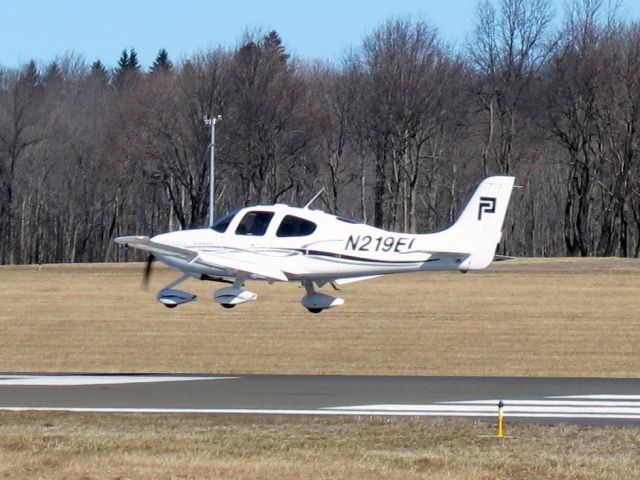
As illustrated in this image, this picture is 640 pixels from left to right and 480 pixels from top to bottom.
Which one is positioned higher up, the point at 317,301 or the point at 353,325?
the point at 317,301

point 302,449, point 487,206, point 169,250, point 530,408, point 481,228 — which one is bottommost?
point 530,408

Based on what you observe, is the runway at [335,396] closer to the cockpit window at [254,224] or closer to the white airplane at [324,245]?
the white airplane at [324,245]

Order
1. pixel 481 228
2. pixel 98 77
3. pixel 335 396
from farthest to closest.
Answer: pixel 98 77
pixel 481 228
pixel 335 396

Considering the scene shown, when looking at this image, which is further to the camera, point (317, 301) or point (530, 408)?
point (317, 301)

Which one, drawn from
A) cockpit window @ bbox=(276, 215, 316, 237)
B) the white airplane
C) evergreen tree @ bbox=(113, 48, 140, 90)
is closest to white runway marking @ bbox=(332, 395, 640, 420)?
the white airplane

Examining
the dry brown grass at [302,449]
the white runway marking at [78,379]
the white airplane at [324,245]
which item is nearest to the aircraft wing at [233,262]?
the white airplane at [324,245]

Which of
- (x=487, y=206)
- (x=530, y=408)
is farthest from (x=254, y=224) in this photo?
(x=530, y=408)

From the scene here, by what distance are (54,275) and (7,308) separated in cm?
1262

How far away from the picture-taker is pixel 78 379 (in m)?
29.5

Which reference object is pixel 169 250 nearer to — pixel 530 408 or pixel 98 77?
pixel 530 408

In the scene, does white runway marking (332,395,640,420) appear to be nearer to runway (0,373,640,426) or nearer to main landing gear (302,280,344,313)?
runway (0,373,640,426)

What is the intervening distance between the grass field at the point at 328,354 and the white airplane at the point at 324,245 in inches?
247

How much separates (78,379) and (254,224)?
19.2ft

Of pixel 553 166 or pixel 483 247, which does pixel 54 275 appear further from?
pixel 553 166
